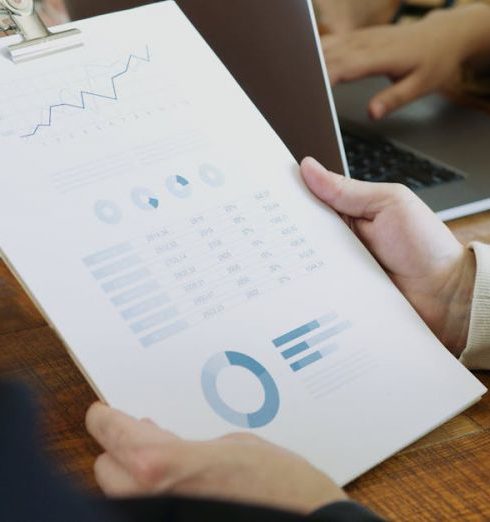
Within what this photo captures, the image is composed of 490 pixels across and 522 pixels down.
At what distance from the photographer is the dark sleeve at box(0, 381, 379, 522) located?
0.32 m

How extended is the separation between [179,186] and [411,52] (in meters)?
0.84

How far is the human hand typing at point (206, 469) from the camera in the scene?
0.47m

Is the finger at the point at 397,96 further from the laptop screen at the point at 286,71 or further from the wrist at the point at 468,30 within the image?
the laptop screen at the point at 286,71

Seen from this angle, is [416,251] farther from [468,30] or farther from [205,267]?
[468,30]

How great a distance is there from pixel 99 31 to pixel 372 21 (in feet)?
3.18

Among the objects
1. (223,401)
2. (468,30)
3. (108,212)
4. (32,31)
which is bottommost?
(468,30)

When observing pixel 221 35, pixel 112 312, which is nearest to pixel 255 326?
pixel 112 312

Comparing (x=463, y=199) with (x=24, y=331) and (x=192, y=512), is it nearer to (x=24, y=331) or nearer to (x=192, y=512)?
(x=24, y=331)

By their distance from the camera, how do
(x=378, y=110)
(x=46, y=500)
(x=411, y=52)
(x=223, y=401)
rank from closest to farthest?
(x=46, y=500)
(x=223, y=401)
(x=378, y=110)
(x=411, y=52)

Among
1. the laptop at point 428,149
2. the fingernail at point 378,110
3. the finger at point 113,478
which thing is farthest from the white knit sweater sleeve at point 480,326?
the fingernail at point 378,110

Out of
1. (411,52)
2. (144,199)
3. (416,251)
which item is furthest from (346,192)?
(411,52)

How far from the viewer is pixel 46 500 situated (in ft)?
1.05

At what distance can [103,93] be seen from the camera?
683 mm

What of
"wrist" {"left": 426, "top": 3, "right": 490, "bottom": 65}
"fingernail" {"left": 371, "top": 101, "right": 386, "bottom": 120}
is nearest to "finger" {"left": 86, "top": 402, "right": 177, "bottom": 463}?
"fingernail" {"left": 371, "top": 101, "right": 386, "bottom": 120}
